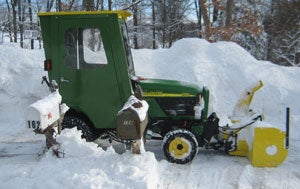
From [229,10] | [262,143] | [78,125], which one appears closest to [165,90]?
[78,125]

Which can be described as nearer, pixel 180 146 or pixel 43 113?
pixel 43 113

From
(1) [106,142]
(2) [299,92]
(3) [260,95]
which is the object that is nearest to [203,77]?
(3) [260,95]

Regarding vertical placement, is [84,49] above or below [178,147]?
above

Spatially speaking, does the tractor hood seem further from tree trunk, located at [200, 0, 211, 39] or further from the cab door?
tree trunk, located at [200, 0, 211, 39]

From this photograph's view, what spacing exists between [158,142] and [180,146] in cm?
140

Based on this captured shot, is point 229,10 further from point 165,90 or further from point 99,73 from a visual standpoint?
point 99,73

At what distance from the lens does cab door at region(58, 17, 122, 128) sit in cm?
611

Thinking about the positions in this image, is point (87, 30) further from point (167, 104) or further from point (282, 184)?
point (282, 184)

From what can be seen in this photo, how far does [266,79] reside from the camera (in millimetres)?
10695

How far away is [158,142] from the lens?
741 centimetres

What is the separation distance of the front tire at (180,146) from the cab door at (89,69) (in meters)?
0.98

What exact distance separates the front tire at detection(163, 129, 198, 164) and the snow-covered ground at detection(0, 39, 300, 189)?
0.12 metres

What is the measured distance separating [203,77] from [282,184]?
5.42m

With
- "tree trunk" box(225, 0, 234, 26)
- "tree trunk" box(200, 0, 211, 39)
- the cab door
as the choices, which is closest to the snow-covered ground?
the cab door
